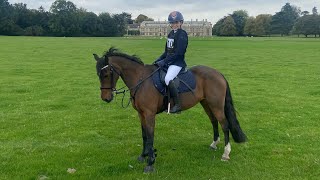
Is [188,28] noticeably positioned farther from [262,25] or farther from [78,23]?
[78,23]

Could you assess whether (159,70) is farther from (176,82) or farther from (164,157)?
(164,157)

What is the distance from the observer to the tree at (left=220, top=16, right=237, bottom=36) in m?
175

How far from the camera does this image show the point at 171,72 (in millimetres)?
8562

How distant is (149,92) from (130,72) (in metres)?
0.65

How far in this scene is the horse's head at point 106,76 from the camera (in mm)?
8195

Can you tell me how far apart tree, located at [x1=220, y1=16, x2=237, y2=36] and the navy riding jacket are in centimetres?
17037

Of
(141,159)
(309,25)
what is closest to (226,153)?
(141,159)

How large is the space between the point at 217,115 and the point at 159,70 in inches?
74.1

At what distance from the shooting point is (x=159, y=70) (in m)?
8.81

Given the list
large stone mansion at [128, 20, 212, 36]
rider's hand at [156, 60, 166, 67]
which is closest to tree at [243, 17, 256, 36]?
large stone mansion at [128, 20, 212, 36]

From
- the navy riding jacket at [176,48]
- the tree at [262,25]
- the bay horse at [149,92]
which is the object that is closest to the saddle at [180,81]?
the bay horse at [149,92]

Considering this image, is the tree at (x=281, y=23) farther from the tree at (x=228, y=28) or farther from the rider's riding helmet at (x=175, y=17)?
the rider's riding helmet at (x=175, y=17)

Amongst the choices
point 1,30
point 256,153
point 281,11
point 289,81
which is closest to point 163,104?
point 256,153

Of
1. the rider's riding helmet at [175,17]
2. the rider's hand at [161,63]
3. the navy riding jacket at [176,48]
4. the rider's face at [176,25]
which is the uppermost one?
the rider's riding helmet at [175,17]
